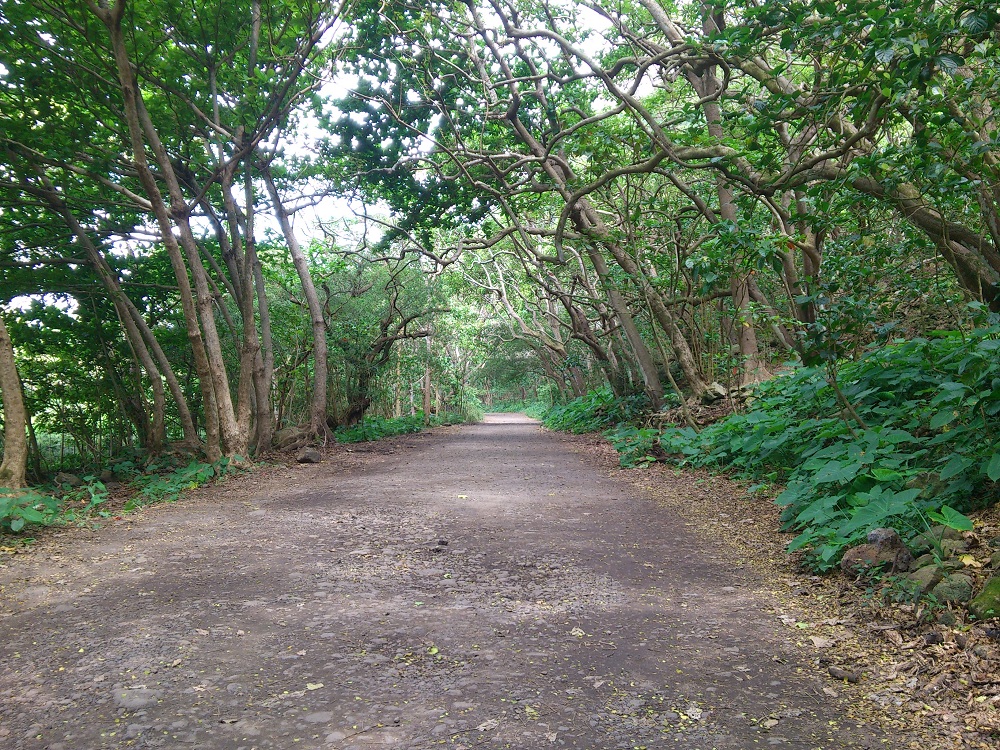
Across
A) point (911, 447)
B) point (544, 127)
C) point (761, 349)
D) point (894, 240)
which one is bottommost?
point (911, 447)

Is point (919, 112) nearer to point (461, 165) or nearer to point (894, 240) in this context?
point (894, 240)

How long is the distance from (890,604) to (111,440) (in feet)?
46.6

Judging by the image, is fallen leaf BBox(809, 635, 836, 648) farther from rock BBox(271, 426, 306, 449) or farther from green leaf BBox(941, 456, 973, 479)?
rock BBox(271, 426, 306, 449)

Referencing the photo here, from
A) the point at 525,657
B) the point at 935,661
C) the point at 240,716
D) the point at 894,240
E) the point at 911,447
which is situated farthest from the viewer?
the point at 894,240

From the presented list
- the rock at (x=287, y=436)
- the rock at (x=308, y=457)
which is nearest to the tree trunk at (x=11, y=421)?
the rock at (x=308, y=457)

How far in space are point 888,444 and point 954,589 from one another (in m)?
2.21

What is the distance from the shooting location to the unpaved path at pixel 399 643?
246cm

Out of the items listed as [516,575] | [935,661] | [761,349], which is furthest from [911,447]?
[761,349]

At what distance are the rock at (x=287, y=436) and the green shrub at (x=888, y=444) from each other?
911cm

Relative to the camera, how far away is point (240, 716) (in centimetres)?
254

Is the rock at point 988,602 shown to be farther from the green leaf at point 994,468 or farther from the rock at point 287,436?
the rock at point 287,436

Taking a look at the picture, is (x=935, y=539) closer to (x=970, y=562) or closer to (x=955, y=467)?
(x=970, y=562)

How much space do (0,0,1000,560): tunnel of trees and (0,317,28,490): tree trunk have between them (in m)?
0.03

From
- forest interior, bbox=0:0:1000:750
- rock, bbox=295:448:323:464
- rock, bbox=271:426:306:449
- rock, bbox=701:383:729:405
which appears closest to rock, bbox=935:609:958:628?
forest interior, bbox=0:0:1000:750
